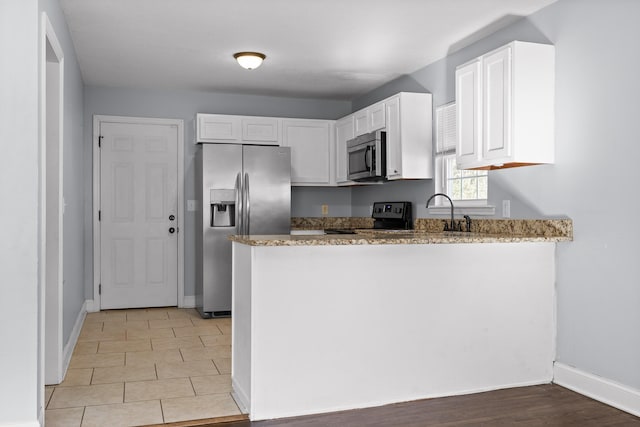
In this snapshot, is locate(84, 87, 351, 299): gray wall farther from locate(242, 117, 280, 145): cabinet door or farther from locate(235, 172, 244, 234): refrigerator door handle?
locate(235, 172, 244, 234): refrigerator door handle

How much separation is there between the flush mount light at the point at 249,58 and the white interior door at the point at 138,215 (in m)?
1.77

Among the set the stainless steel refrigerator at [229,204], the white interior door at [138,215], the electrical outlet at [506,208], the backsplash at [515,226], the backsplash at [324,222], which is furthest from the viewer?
the backsplash at [324,222]

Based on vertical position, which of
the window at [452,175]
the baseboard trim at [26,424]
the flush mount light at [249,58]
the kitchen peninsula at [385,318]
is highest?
the flush mount light at [249,58]

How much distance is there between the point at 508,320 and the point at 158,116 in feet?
14.2

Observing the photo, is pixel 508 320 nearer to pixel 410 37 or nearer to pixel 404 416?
pixel 404 416

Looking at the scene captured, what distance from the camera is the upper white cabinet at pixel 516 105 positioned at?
Result: 350 centimetres

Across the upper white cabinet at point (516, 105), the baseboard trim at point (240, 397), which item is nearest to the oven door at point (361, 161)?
the upper white cabinet at point (516, 105)

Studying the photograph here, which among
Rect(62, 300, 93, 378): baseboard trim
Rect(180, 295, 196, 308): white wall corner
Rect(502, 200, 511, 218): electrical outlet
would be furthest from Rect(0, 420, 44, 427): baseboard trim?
Rect(180, 295, 196, 308): white wall corner

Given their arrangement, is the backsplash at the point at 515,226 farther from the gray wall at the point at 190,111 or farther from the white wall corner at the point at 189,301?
the white wall corner at the point at 189,301

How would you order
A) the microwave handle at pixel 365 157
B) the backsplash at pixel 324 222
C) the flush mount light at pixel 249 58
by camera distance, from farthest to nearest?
the backsplash at pixel 324 222, the microwave handle at pixel 365 157, the flush mount light at pixel 249 58

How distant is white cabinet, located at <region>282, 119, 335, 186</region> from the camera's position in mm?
6301

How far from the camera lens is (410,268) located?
3.18m

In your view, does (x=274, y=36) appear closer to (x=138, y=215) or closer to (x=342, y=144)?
(x=342, y=144)

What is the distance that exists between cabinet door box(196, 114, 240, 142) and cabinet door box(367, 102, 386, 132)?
148cm
